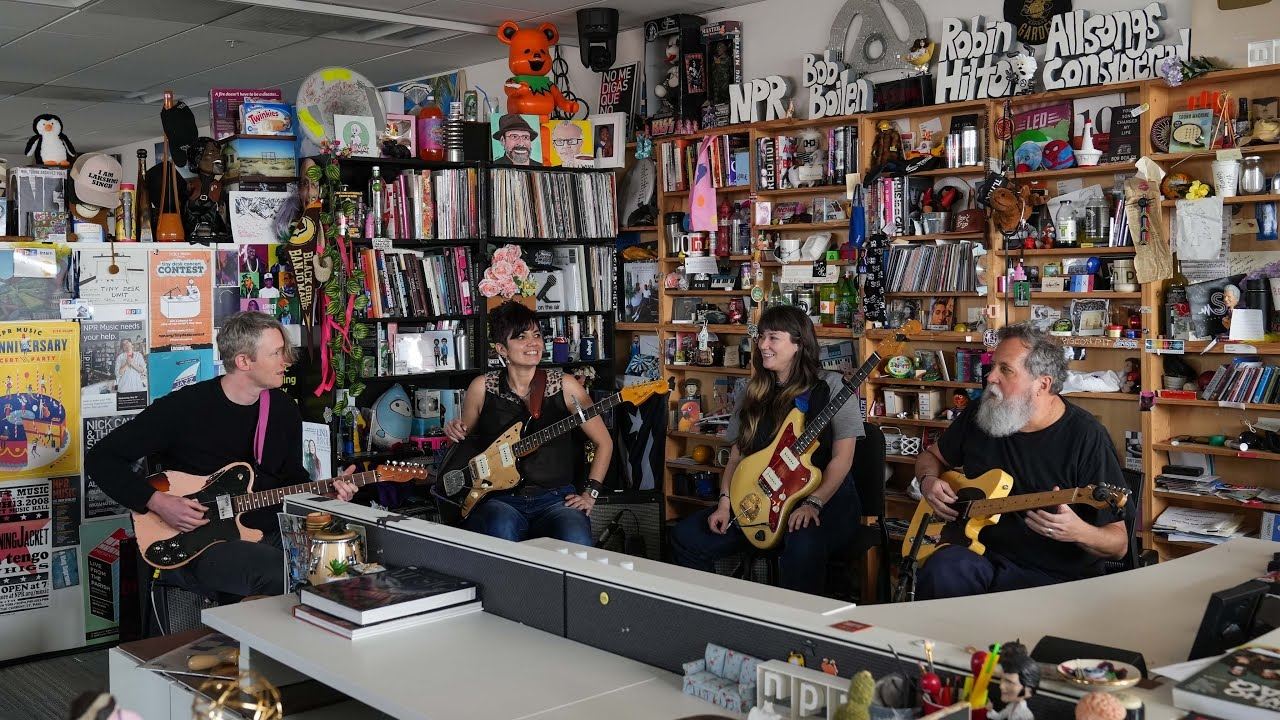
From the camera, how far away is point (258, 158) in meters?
5.31

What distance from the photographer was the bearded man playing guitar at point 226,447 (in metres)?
3.94

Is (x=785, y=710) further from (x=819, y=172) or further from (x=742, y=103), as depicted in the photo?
(x=742, y=103)

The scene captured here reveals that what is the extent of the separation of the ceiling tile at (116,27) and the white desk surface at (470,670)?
16.7 ft

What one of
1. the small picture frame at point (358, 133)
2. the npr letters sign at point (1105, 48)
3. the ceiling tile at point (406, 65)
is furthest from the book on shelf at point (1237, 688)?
the ceiling tile at point (406, 65)

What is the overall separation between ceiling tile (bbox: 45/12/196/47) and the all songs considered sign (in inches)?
118

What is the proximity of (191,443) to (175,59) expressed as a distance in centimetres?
466

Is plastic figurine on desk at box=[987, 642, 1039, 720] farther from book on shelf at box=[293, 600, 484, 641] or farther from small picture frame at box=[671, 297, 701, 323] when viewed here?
small picture frame at box=[671, 297, 701, 323]

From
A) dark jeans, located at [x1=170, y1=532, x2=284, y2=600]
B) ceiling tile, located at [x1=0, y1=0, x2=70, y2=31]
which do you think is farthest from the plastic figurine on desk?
ceiling tile, located at [x1=0, y1=0, x2=70, y2=31]

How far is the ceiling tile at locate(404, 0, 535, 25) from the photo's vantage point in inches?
246

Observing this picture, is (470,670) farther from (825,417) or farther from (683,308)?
(683,308)

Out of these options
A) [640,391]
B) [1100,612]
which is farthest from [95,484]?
[1100,612]

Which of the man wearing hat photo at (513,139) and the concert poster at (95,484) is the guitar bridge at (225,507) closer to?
the concert poster at (95,484)

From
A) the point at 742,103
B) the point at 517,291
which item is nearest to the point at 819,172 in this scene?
the point at 742,103

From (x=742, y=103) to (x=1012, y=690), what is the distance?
4.88 metres
